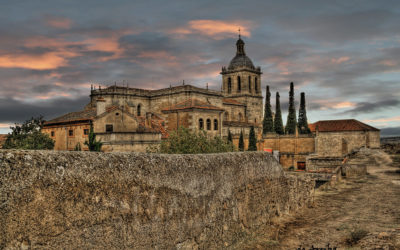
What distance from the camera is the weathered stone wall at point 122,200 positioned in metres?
4.09

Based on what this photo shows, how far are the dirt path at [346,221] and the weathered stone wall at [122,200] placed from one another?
174cm

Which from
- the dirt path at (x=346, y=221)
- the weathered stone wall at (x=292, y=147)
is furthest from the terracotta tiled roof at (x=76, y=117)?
the dirt path at (x=346, y=221)

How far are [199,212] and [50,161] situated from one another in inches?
133

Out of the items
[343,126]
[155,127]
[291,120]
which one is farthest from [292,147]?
[155,127]

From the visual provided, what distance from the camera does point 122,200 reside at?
5273 mm

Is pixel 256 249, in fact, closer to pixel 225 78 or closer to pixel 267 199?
pixel 267 199

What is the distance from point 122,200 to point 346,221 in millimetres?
8461

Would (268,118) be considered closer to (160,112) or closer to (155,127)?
(160,112)

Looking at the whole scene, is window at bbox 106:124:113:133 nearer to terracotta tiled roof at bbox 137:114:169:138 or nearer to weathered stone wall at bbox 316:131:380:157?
terracotta tiled roof at bbox 137:114:169:138

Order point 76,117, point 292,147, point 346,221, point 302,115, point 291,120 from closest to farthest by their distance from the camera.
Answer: point 346,221, point 76,117, point 292,147, point 291,120, point 302,115

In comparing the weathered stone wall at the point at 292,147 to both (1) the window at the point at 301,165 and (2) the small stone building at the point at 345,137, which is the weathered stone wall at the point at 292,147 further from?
(2) the small stone building at the point at 345,137

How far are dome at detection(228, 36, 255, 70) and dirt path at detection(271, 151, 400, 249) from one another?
173 ft

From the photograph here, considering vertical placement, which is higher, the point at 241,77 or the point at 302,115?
the point at 241,77

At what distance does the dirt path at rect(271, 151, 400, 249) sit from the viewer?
8.77 metres
